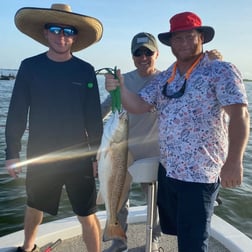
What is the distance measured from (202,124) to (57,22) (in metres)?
1.65

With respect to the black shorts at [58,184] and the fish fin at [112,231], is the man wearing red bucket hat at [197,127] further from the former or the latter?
the black shorts at [58,184]

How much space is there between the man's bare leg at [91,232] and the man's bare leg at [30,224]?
0.45 metres

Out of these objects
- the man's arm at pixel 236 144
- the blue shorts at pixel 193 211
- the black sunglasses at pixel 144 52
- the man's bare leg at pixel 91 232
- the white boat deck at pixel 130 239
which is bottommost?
the white boat deck at pixel 130 239

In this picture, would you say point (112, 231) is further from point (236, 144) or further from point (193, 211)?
point (236, 144)

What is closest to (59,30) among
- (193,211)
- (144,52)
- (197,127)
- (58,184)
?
(144,52)

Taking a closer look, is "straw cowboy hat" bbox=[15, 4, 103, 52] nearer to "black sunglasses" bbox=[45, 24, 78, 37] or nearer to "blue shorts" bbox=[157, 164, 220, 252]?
"black sunglasses" bbox=[45, 24, 78, 37]

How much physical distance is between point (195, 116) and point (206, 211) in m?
0.76

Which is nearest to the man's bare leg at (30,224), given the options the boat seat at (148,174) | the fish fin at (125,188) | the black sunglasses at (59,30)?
the fish fin at (125,188)

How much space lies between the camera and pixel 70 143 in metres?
3.41

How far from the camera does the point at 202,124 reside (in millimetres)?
2766

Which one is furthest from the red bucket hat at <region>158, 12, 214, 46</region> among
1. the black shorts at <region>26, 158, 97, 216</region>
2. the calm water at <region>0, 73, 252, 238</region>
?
the calm water at <region>0, 73, 252, 238</region>

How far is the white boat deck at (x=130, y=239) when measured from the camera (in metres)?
4.10

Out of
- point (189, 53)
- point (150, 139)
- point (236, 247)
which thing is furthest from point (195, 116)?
point (236, 247)

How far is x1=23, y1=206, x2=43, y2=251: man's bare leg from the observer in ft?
11.7
